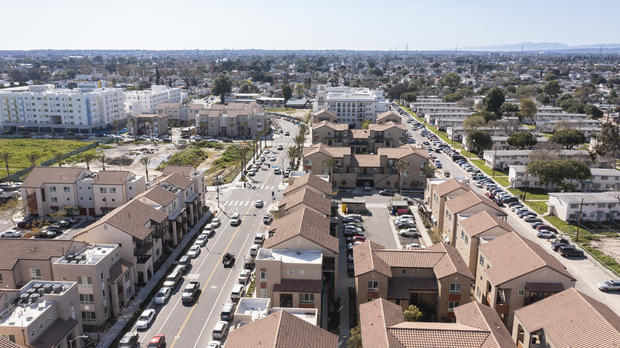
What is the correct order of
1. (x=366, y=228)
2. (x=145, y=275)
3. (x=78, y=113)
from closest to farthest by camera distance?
(x=145, y=275) < (x=366, y=228) < (x=78, y=113)

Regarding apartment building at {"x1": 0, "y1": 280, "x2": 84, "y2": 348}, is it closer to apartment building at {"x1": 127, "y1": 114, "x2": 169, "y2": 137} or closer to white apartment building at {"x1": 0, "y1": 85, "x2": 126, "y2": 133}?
apartment building at {"x1": 127, "y1": 114, "x2": 169, "y2": 137}

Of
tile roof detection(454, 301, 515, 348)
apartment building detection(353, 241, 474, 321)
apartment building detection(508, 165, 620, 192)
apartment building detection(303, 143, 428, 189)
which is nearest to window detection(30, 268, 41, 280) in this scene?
apartment building detection(353, 241, 474, 321)

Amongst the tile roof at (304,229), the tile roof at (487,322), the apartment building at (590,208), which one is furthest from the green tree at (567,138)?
the tile roof at (487,322)

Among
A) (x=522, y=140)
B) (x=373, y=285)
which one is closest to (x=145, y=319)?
(x=373, y=285)

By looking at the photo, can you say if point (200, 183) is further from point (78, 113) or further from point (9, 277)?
point (78, 113)

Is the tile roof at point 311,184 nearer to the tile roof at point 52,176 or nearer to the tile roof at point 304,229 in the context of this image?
the tile roof at point 304,229

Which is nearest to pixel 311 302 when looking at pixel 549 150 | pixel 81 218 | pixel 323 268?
pixel 323 268
